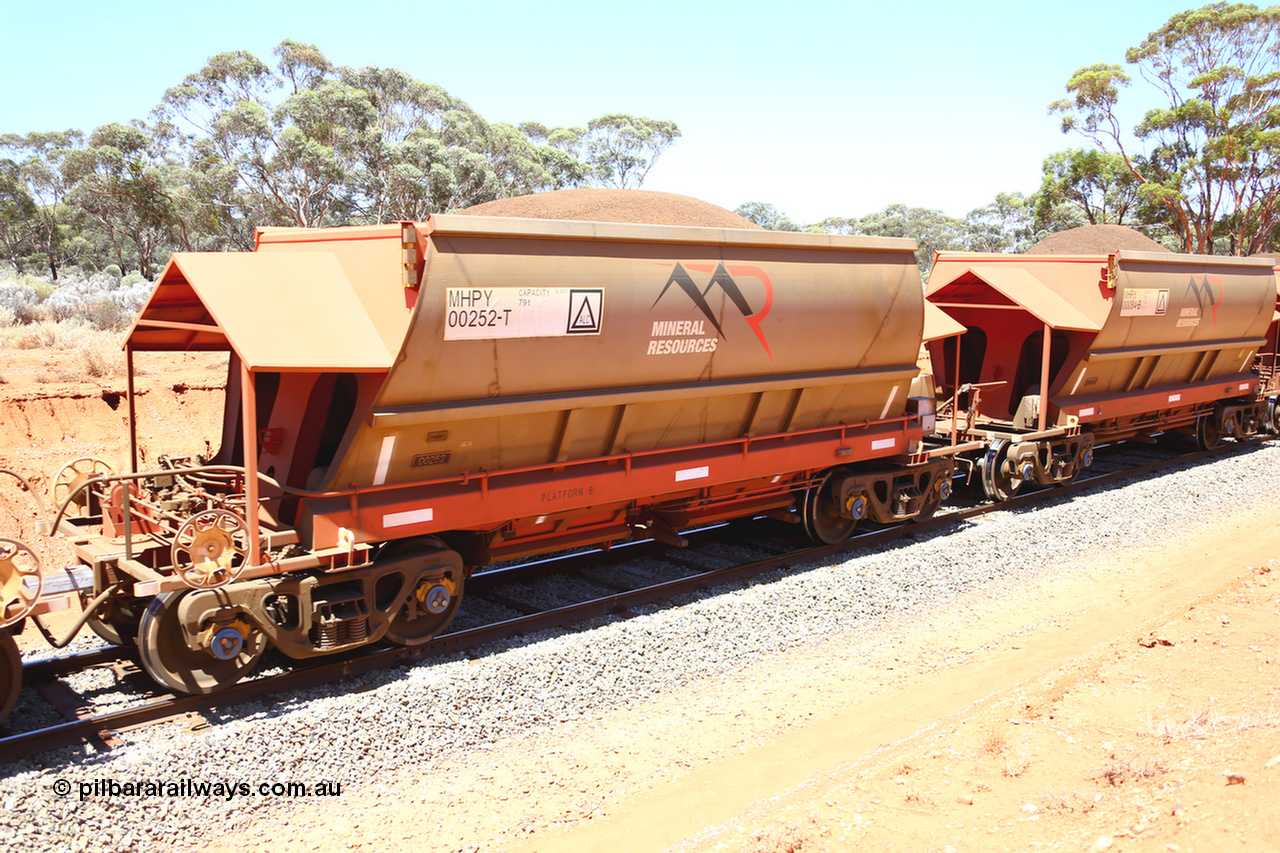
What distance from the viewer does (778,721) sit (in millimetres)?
7270

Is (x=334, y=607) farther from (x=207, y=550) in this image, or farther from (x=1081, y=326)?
(x=1081, y=326)

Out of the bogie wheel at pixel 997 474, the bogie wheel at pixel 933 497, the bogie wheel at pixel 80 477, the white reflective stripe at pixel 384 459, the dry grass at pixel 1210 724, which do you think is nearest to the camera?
the dry grass at pixel 1210 724

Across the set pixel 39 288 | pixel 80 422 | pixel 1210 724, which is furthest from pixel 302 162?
pixel 1210 724

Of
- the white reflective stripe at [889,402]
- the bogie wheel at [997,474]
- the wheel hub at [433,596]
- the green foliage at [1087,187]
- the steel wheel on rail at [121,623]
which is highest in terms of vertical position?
the green foliage at [1087,187]

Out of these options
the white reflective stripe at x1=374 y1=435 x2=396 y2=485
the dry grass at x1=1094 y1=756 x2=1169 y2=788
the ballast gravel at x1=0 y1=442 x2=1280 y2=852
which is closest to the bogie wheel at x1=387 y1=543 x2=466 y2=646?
the ballast gravel at x1=0 y1=442 x2=1280 y2=852

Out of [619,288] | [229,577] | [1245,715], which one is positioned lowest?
[1245,715]

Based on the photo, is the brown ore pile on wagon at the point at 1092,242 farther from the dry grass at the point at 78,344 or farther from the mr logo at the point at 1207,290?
the dry grass at the point at 78,344

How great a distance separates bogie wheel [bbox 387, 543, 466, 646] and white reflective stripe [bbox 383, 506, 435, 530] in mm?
352

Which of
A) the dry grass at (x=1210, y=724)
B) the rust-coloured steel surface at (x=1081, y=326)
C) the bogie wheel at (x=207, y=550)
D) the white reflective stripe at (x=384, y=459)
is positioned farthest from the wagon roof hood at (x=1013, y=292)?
the bogie wheel at (x=207, y=550)

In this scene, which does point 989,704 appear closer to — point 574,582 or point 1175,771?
point 1175,771

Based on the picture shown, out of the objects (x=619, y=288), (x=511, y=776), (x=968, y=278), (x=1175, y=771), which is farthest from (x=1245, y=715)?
(x=968, y=278)

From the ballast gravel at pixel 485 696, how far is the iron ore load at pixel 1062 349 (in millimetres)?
2081

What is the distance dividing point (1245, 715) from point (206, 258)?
8.17 metres

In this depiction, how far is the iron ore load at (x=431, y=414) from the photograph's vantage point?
22.6 feet
